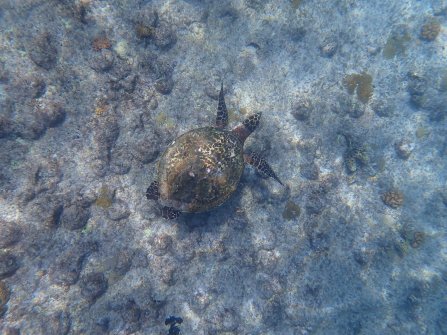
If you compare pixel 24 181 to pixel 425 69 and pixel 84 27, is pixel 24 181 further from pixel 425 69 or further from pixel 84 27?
pixel 425 69

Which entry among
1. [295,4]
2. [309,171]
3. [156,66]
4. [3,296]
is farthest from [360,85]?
[3,296]

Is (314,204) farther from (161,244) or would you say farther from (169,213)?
(161,244)

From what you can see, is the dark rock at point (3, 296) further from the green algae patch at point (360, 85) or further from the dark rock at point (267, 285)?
the green algae patch at point (360, 85)

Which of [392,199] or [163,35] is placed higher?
[163,35]

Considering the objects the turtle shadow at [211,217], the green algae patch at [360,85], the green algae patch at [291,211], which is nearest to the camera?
the turtle shadow at [211,217]

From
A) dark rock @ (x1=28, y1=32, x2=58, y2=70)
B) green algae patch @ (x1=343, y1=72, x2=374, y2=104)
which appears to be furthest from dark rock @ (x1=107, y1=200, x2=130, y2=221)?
green algae patch @ (x1=343, y1=72, x2=374, y2=104)

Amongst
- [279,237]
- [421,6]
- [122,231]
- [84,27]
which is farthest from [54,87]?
[421,6]

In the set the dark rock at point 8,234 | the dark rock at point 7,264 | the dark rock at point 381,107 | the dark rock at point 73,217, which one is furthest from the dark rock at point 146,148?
the dark rock at point 381,107
